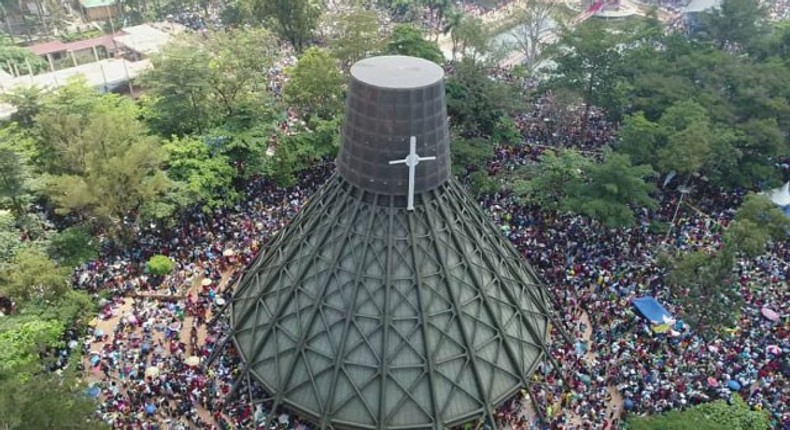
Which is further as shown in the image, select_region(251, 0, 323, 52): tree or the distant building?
the distant building

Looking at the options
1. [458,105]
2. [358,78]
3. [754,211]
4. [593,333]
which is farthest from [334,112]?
[754,211]

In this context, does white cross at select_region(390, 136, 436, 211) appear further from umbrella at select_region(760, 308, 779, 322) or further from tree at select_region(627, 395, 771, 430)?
umbrella at select_region(760, 308, 779, 322)

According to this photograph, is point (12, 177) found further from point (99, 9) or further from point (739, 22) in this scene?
point (739, 22)

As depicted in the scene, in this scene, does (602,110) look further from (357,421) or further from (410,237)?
(357,421)

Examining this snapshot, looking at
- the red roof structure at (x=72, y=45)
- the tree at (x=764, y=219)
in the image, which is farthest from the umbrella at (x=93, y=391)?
the red roof structure at (x=72, y=45)

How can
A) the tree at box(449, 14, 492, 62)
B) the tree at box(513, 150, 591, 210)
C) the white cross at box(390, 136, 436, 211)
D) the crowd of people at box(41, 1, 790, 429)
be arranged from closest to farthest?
the white cross at box(390, 136, 436, 211)
the crowd of people at box(41, 1, 790, 429)
the tree at box(513, 150, 591, 210)
the tree at box(449, 14, 492, 62)

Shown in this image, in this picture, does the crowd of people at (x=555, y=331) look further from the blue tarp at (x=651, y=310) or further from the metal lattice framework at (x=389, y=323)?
the metal lattice framework at (x=389, y=323)

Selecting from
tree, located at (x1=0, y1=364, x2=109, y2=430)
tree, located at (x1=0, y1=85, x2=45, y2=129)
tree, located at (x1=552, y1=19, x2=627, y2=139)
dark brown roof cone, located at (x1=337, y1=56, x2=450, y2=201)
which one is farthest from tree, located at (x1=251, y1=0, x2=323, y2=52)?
tree, located at (x1=0, y1=364, x2=109, y2=430)

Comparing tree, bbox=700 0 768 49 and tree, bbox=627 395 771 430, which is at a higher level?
tree, bbox=700 0 768 49
